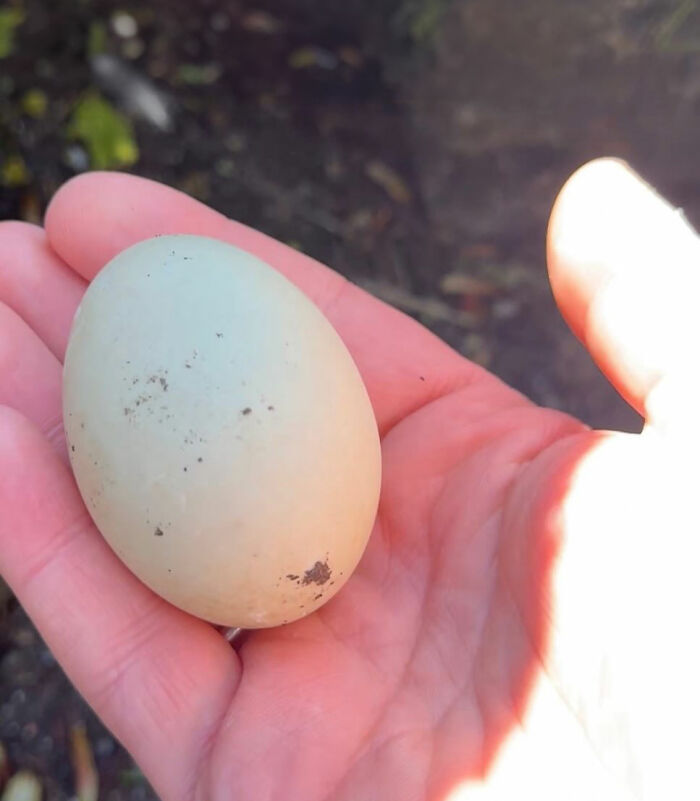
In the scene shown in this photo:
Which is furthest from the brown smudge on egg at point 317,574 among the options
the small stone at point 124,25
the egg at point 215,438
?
the small stone at point 124,25

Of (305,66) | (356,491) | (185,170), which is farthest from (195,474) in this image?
(305,66)

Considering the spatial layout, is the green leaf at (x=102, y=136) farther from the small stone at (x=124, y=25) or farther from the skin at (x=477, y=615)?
the skin at (x=477, y=615)

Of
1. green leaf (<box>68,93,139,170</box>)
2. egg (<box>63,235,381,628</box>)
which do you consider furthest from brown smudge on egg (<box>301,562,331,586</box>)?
green leaf (<box>68,93,139,170</box>)

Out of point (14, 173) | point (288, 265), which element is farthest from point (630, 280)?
point (14, 173)

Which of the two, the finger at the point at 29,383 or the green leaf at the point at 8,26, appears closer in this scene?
the finger at the point at 29,383

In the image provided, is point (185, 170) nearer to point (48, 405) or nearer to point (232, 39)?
point (232, 39)

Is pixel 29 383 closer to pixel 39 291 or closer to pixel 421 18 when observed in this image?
pixel 39 291
